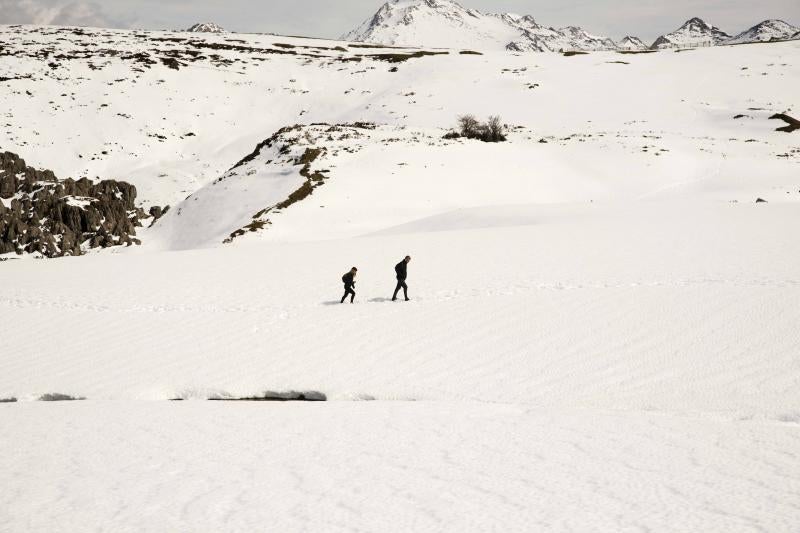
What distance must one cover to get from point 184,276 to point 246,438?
15.8 metres

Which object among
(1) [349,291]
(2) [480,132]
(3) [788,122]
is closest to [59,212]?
(2) [480,132]

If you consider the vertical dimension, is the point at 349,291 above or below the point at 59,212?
below

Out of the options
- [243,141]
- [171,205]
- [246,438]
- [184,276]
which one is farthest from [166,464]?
[243,141]

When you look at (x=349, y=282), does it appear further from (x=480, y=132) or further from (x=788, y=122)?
(x=788, y=122)

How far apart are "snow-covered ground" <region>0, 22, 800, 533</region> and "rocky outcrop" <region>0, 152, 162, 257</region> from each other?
466cm

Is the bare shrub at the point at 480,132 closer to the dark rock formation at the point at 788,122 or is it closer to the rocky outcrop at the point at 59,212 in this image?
the dark rock formation at the point at 788,122

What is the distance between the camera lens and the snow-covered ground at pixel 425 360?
6023mm

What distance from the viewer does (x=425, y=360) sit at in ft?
39.6

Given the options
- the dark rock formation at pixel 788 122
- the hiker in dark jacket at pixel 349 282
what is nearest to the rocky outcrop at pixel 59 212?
the hiker in dark jacket at pixel 349 282

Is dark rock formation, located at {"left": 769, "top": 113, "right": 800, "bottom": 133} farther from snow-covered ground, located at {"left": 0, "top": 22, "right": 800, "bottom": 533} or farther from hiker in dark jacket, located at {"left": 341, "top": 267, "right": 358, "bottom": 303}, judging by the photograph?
hiker in dark jacket, located at {"left": 341, "top": 267, "right": 358, "bottom": 303}

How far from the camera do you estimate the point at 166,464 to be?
738 cm

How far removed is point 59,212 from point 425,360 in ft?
153

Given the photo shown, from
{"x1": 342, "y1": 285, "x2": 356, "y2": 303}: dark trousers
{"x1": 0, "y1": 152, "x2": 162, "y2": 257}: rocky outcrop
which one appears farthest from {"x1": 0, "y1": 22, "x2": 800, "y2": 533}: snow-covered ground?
{"x1": 0, "y1": 152, "x2": 162, "y2": 257}: rocky outcrop

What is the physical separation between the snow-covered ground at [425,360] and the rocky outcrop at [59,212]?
4660mm
